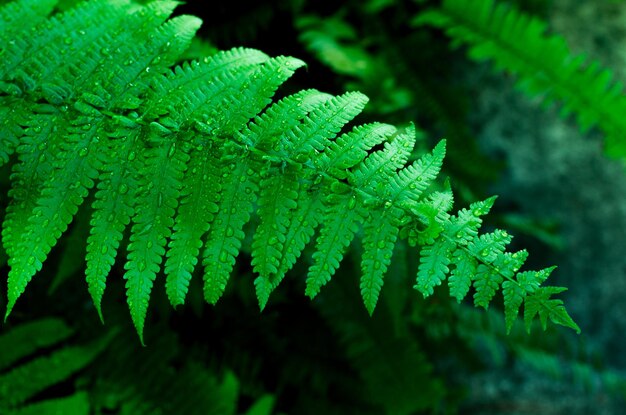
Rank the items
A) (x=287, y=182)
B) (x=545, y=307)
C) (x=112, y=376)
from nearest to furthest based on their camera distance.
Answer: (x=545, y=307), (x=287, y=182), (x=112, y=376)

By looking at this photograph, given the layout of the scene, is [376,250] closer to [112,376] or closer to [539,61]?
[112,376]

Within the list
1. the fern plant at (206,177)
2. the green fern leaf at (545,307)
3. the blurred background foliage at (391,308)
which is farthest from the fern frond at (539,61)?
the green fern leaf at (545,307)

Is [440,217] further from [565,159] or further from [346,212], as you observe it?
[565,159]

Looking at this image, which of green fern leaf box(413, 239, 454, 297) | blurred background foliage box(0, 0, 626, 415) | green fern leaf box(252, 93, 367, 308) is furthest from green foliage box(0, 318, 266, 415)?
green fern leaf box(413, 239, 454, 297)

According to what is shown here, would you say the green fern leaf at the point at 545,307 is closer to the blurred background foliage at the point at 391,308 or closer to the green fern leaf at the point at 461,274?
the green fern leaf at the point at 461,274

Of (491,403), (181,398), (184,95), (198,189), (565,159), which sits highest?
(565,159)

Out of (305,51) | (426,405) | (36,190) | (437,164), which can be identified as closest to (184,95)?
(36,190)

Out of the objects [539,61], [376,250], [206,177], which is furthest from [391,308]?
[539,61]
